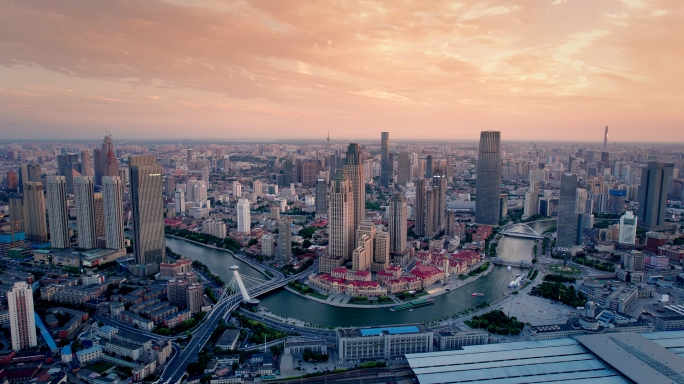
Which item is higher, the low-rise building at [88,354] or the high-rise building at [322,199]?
the high-rise building at [322,199]

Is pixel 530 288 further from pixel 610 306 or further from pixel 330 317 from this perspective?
pixel 330 317

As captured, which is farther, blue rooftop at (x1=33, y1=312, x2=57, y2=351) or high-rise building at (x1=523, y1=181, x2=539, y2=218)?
high-rise building at (x1=523, y1=181, x2=539, y2=218)

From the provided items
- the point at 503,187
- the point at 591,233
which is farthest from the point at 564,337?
the point at 503,187

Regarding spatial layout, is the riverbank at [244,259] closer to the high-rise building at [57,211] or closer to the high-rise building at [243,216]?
the high-rise building at [243,216]

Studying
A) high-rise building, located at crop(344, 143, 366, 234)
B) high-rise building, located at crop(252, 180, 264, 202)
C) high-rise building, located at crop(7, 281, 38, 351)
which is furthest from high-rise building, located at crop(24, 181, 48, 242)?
high-rise building, located at crop(252, 180, 264, 202)

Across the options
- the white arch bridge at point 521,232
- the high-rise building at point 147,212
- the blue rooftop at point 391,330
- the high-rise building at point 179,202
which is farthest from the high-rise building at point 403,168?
the blue rooftop at point 391,330

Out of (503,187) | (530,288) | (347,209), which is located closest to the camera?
(530,288)

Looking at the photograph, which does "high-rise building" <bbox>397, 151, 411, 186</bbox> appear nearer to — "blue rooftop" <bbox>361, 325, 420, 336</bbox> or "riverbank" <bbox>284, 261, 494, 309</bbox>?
"riverbank" <bbox>284, 261, 494, 309</bbox>
